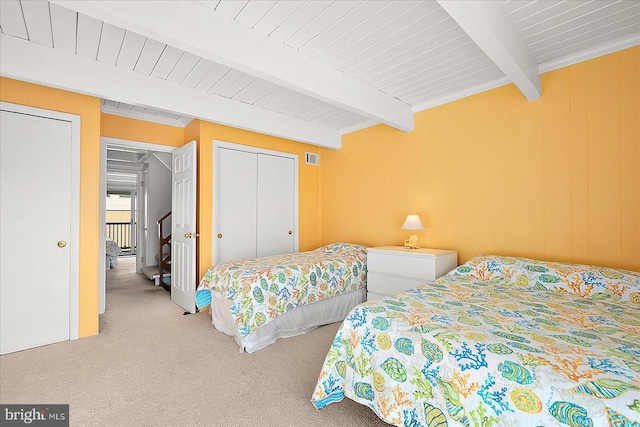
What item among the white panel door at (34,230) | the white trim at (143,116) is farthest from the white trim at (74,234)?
the white trim at (143,116)

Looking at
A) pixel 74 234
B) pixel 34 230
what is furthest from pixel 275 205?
pixel 34 230

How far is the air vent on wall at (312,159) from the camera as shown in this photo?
4.73m

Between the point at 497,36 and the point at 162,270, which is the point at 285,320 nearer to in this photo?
the point at 497,36

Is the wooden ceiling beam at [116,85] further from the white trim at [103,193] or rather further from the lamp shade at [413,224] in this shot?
the lamp shade at [413,224]

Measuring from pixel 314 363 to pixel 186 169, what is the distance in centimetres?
268

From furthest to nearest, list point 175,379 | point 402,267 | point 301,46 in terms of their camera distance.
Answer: point 402,267
point 301,46
point 175,379

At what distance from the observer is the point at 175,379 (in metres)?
2.12

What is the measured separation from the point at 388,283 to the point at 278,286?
4.06 feet

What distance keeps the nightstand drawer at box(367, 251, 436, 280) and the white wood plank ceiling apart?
1.51 metres

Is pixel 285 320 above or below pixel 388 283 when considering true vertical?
below

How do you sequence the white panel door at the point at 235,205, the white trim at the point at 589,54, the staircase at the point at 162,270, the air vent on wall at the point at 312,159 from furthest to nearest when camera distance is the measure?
the staircase at the point at 162,270 < the air vent on wall at the point at 312,159 < the white panel door at the point at 235,205 < the white trim at the point at 589,54

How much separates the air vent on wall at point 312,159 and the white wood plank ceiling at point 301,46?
149cm

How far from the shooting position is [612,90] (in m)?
2.33

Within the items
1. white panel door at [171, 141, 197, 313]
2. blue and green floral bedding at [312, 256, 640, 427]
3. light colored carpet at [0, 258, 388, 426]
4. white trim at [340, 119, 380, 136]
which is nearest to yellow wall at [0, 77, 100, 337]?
light colored carpet at [0, 258, 388, 426]
